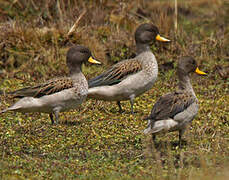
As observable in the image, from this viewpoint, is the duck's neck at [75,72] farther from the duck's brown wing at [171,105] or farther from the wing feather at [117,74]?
the duck's brown wing at [171,105]

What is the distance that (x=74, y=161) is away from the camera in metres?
5.75

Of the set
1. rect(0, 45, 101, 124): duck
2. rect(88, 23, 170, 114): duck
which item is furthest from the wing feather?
rect(0, 45, 101, 124): duck

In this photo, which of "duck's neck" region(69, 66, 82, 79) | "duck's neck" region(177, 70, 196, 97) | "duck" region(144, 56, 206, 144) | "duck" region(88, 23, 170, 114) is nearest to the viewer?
"duck" region(144, 56, 206, 144)

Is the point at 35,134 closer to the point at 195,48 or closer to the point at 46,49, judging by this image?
the point at 46,49

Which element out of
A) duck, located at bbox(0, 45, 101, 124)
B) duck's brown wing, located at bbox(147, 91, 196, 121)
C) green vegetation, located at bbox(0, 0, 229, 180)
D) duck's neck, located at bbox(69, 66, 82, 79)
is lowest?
green vegetation, located at bbox(0, 0, 229, 180)

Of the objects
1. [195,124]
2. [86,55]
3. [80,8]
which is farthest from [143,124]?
[80,8]

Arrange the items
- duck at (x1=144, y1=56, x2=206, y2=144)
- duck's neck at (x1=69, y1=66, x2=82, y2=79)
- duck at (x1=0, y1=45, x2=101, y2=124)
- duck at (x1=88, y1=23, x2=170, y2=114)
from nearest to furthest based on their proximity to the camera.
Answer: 1. duck at (x1=144, y1=56, x2=206, y2=144)
2. duck at (x1=0, y1=45, x2=101, y2=124)
3. duck's neck at (x1=69, y1=66, x2=82, y2=79)
4. duck at (x1=88, y1=23, x2=170, y2=114)

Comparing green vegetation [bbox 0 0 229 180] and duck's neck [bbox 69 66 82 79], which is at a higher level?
duck's neck [bbox 69 66 82 79]

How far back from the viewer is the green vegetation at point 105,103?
217 inches

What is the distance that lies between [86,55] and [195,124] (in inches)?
78.1

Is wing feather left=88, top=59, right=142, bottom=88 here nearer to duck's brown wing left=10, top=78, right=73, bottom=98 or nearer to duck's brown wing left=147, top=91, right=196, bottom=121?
duck's brown wing left=10, top=78, right=73, bottom=98

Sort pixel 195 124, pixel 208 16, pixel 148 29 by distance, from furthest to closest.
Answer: pixel 208 16, pixel 148 29, pixel 195 124

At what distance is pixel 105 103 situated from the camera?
866cm

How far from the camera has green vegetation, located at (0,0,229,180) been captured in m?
5.52
